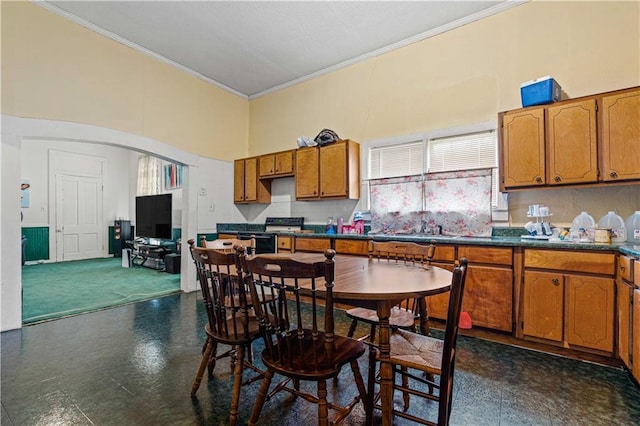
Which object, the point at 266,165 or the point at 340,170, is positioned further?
the point at 266,165

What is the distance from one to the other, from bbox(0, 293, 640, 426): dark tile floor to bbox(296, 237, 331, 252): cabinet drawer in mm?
1803

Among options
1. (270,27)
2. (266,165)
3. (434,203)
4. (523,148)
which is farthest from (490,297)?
(270,27)

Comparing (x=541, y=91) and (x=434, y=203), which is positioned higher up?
(x=541, y=91)

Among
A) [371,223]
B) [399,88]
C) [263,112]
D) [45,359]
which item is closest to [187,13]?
[263,112]

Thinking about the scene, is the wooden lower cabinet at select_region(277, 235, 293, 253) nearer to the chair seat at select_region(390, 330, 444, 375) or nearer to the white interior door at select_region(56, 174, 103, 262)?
the chair seat at select_region(390, 330, 444, 375)

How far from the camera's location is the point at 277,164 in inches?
200

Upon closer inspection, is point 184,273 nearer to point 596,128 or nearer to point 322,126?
point 322,126

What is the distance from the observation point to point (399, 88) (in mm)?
4184

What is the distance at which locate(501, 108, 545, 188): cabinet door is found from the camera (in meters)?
2.91

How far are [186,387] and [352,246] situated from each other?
2.32m

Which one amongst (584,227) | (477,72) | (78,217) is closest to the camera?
(584,227)

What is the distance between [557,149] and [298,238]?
315 cm

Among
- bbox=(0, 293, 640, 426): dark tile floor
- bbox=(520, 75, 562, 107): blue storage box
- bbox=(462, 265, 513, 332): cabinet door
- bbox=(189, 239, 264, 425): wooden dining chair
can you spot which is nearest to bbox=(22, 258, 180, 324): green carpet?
bbox=(0, 293, 640, 426): dark tile floor

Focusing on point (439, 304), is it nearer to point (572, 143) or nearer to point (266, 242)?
point (572, 143)
